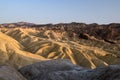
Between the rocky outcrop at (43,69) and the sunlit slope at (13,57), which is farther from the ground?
the rocky outcrop at (43,69)

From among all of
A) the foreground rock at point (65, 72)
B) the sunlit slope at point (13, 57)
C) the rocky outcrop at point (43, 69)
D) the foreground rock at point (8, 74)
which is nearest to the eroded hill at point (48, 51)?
the sunlit slope at point (13, 57)

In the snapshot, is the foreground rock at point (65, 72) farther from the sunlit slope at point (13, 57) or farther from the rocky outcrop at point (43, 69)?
the sunlit slope at point (13, 57)

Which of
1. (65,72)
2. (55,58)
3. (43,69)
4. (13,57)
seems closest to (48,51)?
(55,58)

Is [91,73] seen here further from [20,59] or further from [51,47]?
[51,47]

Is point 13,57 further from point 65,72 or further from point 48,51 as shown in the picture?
point 65,72

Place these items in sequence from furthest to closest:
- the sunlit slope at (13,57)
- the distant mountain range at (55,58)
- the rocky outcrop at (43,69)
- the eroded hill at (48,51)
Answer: the eroded hill at (48,51)
the sunlit slope at (13,57)
the rocky outcrop at (43,69)
the distant mountain range at (55,58)

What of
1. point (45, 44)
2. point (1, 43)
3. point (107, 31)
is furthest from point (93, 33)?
point (1, 43)

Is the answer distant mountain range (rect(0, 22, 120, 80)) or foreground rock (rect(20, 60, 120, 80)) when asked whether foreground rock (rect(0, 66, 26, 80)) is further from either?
foreground rock (rect(20, 60, 120, 80))

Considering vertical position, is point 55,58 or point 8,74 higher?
point 8,74
